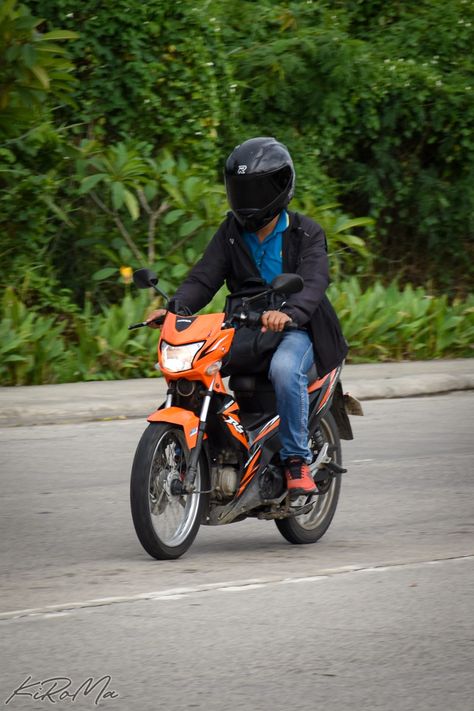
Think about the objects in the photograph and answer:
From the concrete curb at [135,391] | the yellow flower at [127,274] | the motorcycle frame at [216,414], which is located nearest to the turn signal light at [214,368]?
the motorcycle frame at [216,414]

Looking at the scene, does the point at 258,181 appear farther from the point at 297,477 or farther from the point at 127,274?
the point at 127,274

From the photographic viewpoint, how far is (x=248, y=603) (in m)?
5.88

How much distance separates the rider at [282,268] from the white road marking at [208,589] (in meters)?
0.54

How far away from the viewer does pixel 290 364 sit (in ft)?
22.3

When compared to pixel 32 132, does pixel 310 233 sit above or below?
above

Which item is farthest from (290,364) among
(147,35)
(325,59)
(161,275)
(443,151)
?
(443,151)

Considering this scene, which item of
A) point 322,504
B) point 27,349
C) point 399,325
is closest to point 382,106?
point 399,325

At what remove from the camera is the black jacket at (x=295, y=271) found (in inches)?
277

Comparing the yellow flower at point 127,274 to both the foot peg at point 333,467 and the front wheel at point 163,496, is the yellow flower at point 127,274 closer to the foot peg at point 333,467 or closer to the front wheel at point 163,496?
the foot peg at point 333,467

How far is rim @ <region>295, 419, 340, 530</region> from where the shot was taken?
291 inches

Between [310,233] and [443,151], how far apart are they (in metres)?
13.6

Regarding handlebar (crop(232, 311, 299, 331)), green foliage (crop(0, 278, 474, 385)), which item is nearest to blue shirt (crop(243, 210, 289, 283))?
handlebar (crop(232, 311, 299, 331))

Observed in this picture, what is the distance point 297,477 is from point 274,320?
0.85 metres

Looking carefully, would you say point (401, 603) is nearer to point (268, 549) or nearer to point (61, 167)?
point (268, 549)
